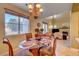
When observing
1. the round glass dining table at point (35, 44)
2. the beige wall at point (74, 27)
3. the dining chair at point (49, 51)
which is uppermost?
the beige wall at point (74, 27)

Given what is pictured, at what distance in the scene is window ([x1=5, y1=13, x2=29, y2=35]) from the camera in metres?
1.56

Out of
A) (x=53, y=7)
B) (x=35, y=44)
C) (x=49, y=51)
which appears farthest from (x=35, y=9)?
(x=49, y=51)

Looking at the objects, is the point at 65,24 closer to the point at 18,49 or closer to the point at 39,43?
the point at 39,43

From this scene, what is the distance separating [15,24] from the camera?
1.63 metres

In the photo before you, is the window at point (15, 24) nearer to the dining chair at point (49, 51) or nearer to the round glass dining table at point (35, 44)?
the round glass dining table at point (35, 44)

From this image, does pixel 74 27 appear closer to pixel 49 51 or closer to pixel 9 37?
pixel 49 51

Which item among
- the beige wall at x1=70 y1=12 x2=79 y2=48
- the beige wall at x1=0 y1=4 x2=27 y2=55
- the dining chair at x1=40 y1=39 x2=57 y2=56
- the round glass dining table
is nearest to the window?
the beige wall at x1=0 y1=4 x2=27 y2=55

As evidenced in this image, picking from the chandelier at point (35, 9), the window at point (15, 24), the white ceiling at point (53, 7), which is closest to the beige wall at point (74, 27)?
the white ceiling at point (53, 7)

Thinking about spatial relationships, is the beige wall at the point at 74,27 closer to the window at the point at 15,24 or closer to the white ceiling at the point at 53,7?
the white ceiling at the point at 53,7

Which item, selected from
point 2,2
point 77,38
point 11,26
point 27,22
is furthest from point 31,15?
point 77,38

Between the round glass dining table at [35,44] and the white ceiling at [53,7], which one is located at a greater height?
the white ceiling at [53,7]

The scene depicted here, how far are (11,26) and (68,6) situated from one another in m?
0.82

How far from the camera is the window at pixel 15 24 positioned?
5.10 ft

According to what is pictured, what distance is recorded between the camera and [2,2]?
62.1 inches
